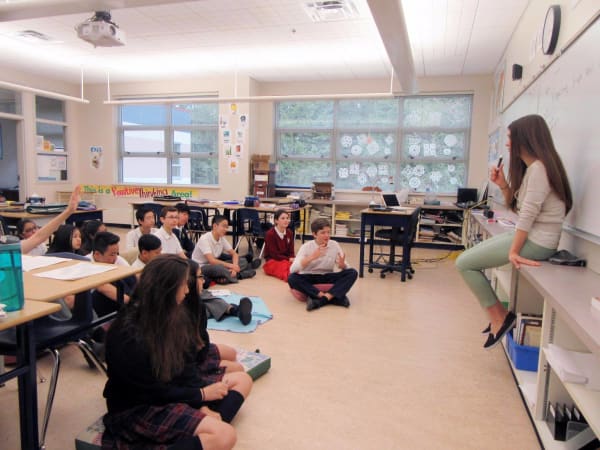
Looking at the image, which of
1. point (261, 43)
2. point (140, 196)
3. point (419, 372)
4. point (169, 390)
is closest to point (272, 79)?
point (261, 43)

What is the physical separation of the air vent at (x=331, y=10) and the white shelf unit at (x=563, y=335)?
11.4 feet

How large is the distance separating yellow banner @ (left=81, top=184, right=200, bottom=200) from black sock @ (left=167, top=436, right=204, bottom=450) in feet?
23.0

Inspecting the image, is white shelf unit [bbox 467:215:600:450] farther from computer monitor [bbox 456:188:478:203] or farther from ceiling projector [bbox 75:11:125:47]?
computer monitor [bbox 456:188:478:203]

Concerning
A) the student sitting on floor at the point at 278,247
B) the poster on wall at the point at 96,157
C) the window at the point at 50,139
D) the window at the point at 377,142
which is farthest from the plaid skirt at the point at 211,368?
the poster on wall at the point at 96,157

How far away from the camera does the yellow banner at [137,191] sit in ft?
27.2

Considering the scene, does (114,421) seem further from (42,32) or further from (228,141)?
(228,141)

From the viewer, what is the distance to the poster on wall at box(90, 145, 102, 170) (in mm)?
8703

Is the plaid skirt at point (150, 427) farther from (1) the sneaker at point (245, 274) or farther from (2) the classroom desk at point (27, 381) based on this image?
(1) the sneaker at point (245, 274)

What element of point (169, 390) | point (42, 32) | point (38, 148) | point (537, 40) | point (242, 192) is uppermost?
point (42, 32)

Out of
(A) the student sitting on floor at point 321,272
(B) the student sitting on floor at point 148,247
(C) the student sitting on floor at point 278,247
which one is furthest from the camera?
(C) the student sitting on floor at point 278,247

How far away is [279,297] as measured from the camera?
3992 mm

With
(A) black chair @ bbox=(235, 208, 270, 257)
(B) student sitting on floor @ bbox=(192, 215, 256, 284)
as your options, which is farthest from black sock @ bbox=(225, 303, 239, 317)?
(A) black chair @ bbox=(235, 208, 270, 257)

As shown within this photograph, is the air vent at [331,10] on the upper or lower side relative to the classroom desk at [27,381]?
upper

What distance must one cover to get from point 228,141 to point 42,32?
10.7ft
